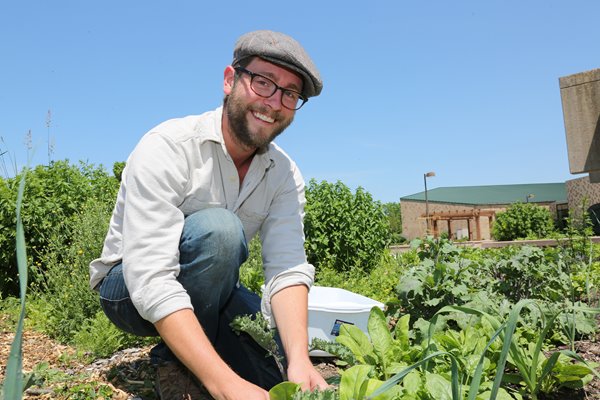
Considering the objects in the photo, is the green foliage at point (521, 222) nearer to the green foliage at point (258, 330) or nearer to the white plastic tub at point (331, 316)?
the white plastic tub at point (331, 316)

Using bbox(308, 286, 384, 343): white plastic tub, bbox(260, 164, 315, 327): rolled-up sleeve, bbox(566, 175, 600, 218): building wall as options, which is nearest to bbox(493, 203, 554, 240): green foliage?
bbox(566, 175, 600, 218): building wall

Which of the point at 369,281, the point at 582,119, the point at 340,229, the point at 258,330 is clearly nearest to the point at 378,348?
the point at 258,330

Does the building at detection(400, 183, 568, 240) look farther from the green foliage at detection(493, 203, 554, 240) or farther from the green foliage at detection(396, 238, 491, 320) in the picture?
the green foliage at detection(396, 238, 491, 320)

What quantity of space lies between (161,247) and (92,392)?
0.84 metres

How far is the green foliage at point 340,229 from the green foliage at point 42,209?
223 cm

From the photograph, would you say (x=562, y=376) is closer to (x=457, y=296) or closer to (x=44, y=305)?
(x=457, y=296)

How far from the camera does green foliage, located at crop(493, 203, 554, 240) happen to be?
1906 cm

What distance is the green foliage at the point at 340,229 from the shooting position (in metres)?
6.20

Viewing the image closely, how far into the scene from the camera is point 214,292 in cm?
198

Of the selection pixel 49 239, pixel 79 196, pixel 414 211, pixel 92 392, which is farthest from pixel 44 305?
pixel 414 211

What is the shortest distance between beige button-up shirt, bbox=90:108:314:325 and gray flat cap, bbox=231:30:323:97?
296 mm

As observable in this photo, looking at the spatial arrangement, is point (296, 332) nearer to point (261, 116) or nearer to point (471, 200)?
point (261, 116)

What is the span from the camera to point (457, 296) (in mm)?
2600

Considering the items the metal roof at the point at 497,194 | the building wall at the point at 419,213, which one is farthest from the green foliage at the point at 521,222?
the metal roof at the point at 497,194
